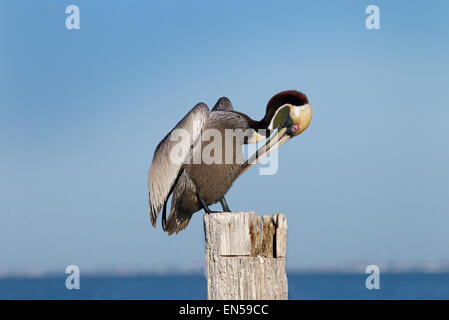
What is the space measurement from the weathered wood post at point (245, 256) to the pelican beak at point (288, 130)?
5.54 ft

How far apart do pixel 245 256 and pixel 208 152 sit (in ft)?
6.23

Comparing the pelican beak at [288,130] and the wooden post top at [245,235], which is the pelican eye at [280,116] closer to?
the pelican beak at [288,130]

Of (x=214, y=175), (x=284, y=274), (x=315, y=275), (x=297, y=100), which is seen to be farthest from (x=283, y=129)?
(x=315, y=275)

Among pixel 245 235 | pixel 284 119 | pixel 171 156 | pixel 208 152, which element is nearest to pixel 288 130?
pixel 284 119

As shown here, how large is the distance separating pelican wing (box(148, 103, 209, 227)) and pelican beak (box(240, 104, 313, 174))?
2.11 feet

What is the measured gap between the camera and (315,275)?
89.8 m

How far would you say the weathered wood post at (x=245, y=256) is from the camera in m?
5.57

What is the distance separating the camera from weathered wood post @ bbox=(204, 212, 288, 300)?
5.57m

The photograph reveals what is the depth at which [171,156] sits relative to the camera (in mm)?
7648

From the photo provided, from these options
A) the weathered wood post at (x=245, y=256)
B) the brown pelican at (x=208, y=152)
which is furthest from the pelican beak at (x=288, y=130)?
the weathered wood post at (x=245, y=256)

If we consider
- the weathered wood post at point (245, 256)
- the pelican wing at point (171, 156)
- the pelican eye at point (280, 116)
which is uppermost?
the pelican eye at point (280, 116)
